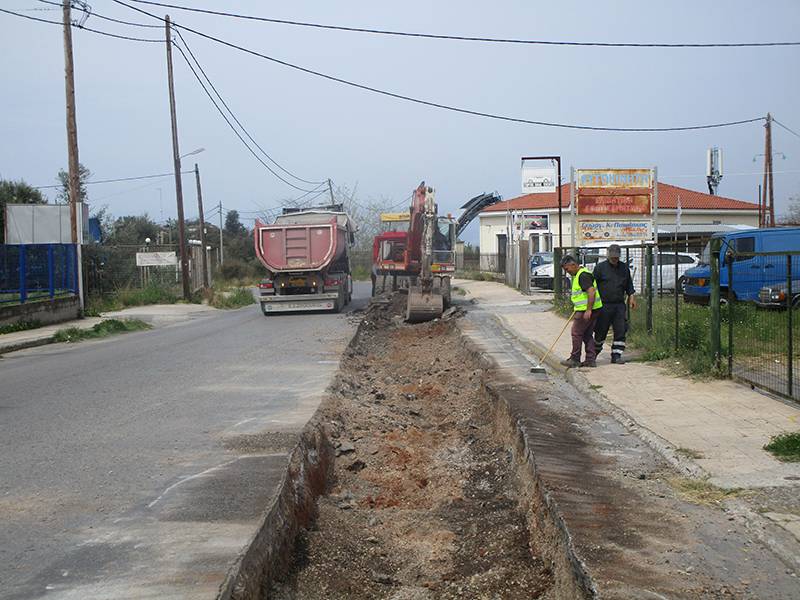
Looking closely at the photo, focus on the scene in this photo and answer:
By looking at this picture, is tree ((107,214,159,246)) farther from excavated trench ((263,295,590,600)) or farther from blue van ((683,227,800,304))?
excavated trench ((263,295,590,600))

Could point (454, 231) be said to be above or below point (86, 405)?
above

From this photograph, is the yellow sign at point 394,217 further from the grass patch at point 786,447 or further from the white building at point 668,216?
the grass patch at point 786,447

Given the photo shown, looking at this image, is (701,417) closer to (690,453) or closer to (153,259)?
(690,453)

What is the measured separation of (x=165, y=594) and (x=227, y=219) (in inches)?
3630

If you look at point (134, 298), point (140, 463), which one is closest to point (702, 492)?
point (140, 463)

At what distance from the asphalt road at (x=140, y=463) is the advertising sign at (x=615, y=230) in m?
11.4

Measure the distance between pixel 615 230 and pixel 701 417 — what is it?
16.7 meters

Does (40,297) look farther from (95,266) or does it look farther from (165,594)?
(165,594)

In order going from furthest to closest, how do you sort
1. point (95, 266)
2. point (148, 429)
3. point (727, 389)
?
1. point (95, 266)
2. point (727, 389)
3. point (148, 429)

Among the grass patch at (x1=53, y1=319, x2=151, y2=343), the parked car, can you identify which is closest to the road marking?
the parked car

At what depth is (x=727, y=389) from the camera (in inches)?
395

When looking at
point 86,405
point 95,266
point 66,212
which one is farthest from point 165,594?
point 95,266

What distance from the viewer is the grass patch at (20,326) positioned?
2152 cm

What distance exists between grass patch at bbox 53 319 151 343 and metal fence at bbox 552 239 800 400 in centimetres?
1302
